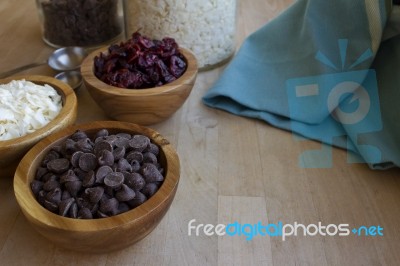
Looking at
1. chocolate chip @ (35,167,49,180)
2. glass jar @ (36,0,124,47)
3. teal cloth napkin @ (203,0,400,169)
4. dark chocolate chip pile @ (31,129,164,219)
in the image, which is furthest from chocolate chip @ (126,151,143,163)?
glass jar @ (36,0,124,47)

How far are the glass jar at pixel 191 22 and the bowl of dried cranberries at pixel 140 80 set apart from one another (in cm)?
11

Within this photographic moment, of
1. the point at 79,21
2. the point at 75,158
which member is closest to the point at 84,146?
the point at 75,158

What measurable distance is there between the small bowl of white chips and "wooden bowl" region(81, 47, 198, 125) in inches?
2.1

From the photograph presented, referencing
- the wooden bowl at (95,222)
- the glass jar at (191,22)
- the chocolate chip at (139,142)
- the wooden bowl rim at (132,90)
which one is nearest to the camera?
the wooden bowl at (95,222)

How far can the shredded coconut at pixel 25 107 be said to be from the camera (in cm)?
60

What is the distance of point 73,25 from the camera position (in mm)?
957

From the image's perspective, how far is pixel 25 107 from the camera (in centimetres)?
63

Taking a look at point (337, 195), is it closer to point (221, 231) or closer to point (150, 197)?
point (221, 231)

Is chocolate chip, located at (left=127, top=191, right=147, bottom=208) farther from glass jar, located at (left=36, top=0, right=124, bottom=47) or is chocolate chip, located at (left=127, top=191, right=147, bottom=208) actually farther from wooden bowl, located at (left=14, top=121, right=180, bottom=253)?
glass jar, located at (left=36, top=0, right=124, bottom=47)

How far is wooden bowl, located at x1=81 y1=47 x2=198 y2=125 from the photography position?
0.68m

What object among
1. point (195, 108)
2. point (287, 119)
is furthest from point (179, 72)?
point (287, 119)

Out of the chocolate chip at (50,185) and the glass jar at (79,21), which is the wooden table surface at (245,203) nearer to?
the chocolate chip at (50,185)

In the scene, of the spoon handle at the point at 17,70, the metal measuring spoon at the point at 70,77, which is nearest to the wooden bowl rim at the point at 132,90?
the metal measuring spoon at the point at 70,77

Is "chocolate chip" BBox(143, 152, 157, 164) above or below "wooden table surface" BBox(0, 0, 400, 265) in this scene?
above
